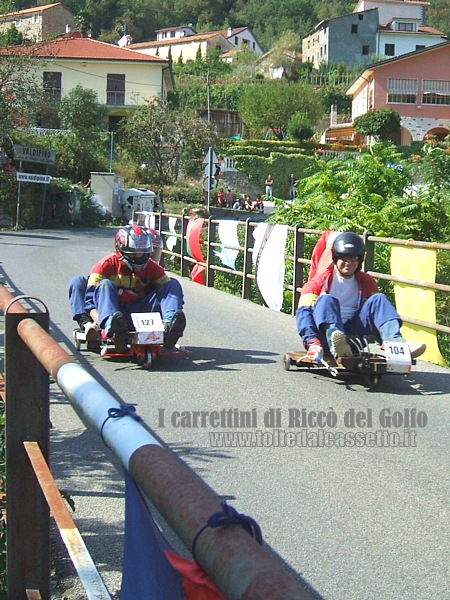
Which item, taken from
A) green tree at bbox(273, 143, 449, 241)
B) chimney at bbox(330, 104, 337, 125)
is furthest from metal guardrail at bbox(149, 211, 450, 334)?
chimney at bbox(330, 104, 337, 125)

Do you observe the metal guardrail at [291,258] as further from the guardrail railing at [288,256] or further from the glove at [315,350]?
the glove at [315,350]

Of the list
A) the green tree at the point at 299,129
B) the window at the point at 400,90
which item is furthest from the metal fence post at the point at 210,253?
the window at the point at 400,90

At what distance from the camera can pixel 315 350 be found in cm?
866

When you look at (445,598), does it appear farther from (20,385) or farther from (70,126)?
(70,126)

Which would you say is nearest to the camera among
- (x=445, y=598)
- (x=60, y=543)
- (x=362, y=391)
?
(x=445, y=598)

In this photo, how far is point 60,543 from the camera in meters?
4.73

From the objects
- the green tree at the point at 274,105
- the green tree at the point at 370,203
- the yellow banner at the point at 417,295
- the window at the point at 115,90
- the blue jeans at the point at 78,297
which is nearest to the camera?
the blue jeans at the point at 78,297

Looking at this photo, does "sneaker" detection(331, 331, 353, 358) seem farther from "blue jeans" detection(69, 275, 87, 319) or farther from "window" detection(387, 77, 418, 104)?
"window" detection(387, 77, 418, 104)

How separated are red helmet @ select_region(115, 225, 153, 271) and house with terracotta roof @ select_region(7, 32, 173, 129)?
5577 cm

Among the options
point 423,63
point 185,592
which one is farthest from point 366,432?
point 423,63

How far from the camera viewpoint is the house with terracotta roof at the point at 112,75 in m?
64.9

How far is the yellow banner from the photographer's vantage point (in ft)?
33.7

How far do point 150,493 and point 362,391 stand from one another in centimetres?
694

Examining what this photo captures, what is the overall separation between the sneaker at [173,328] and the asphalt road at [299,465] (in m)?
0.30
